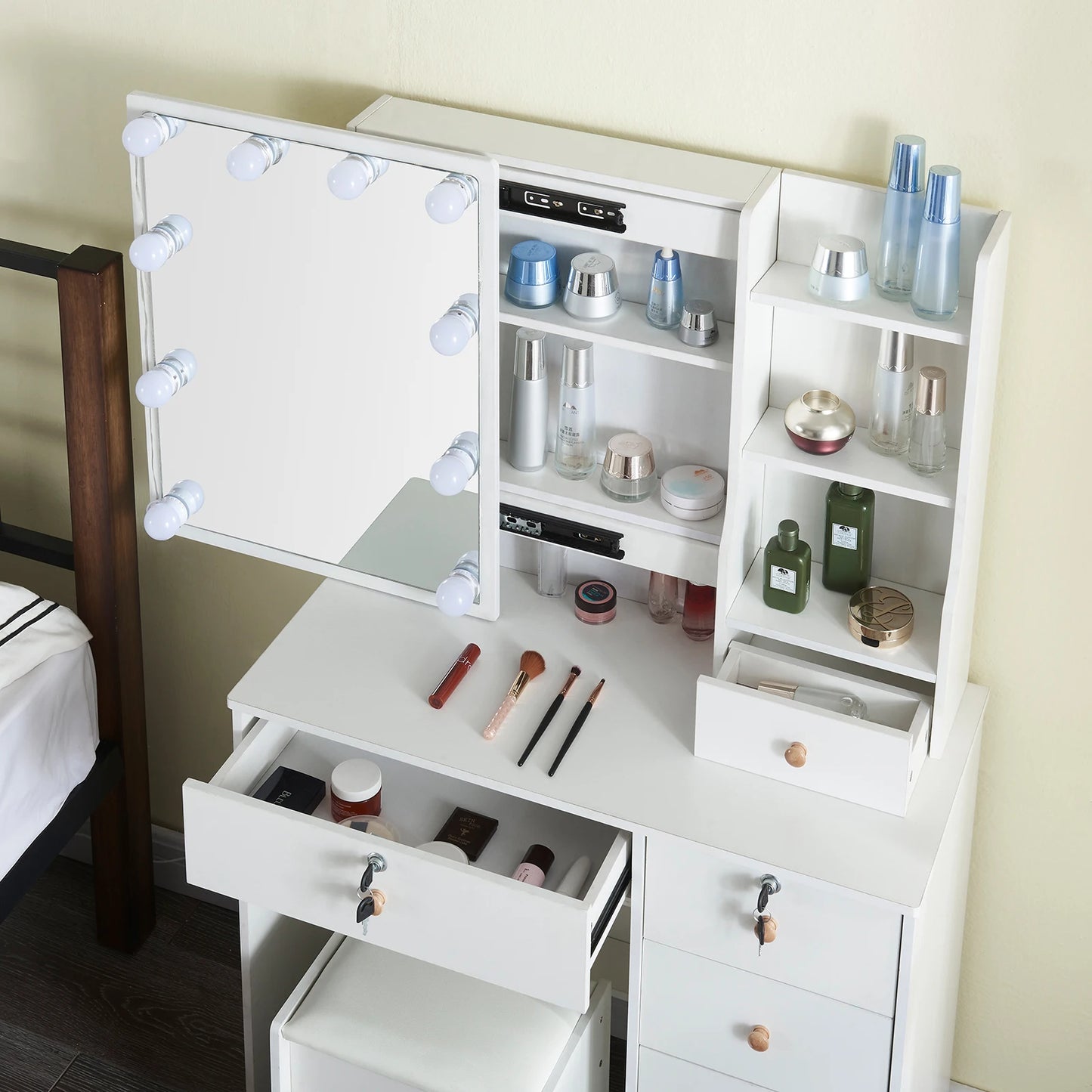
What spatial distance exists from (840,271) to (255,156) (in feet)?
2.05

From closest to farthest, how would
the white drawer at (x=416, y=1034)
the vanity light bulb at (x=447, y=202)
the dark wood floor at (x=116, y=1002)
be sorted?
1. the vanity light bulb at (x=447, y=202)
2. the white drawer at (x=416, y=1034)
3. the dark wood floor at (x=116, y=1002)

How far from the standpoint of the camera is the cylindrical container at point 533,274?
5.31 ft

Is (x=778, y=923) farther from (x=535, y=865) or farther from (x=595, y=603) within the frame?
(x=595, y=603)

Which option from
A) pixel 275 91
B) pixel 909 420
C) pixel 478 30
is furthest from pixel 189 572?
pixel 909 420

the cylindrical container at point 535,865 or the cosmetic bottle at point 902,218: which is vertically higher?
the cosmetic bottle at point 902,218

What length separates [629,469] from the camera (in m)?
1.71

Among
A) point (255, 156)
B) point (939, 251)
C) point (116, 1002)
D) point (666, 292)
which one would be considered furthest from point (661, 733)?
point (116, 1002)

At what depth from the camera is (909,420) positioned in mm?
1576

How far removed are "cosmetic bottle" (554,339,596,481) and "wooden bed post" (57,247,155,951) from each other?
60 cm

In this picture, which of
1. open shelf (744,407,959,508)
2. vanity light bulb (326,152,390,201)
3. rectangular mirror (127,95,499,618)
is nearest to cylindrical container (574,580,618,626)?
rectangular mirror (127,95,499,618)

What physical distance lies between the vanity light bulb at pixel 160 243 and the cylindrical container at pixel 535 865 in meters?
0.80

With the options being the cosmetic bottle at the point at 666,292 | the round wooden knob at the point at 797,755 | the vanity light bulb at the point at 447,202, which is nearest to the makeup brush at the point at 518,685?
the round wooden knob at the point at 797,755

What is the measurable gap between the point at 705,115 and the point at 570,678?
2.15 feet

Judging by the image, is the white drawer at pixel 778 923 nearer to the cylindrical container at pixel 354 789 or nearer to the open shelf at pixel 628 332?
the cylindrical container at pixel 354 789
